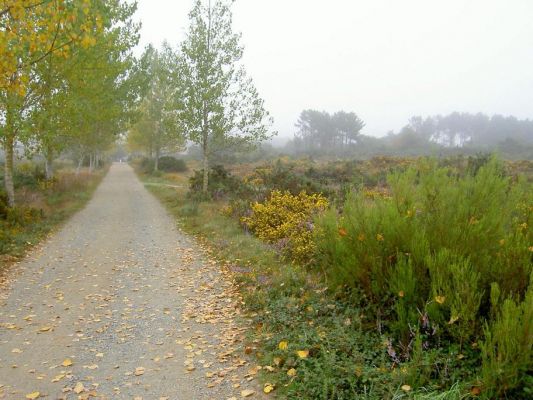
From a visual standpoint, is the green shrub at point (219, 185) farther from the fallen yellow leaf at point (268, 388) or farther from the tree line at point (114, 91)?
the fallen yellow leaf at point (268, 388)

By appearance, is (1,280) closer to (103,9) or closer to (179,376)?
(179,376)

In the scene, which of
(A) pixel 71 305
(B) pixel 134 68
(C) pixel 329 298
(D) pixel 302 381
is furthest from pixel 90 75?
(D) pixel 302 381

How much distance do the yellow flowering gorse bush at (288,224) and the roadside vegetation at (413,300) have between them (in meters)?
1.15

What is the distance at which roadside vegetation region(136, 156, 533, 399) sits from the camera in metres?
3.47

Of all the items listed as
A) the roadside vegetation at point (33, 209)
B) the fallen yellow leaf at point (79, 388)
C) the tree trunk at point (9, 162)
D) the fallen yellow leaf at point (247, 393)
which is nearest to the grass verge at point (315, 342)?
the fallen yellow leaf at point (247, 393)

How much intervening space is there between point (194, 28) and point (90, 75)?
520cm

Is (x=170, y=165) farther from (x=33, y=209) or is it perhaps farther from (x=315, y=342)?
→ (x=315, y=342)

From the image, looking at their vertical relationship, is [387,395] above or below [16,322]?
above

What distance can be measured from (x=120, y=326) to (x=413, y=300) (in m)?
4.06

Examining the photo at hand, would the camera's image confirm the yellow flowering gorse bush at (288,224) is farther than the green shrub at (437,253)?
Yes

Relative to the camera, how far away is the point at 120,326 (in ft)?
19.5

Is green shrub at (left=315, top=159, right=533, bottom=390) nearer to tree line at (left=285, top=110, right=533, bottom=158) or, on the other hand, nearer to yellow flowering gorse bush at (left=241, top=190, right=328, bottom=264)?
yellow flowering gorse bush at (left=241, top=190, right=328, bottom=264)

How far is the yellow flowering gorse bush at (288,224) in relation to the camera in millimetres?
8109

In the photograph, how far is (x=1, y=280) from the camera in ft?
25.6
